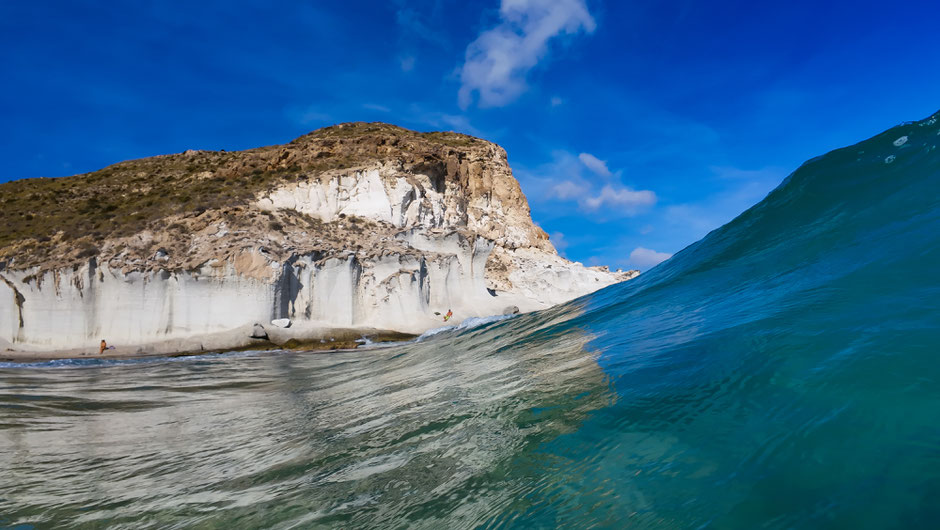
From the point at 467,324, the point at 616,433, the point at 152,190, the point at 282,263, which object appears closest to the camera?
the point at 616,433

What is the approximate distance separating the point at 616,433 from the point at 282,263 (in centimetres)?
2452

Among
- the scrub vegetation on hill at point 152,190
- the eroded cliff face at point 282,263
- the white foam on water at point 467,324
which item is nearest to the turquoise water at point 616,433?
the white foam on water at point 467,324

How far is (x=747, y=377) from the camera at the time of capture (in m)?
3.40

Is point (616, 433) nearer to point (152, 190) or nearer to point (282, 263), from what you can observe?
point (282, 263)

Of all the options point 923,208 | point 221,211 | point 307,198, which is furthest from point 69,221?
point 923,208

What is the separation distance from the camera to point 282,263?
2528 cm

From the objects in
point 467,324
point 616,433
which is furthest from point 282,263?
point 616,433

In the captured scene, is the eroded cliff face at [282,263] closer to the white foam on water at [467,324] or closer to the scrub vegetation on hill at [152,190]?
the scrub vegetation on hill at [152,190]

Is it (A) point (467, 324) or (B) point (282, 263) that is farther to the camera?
(A) point (467, 324)

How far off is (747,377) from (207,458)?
168 inches

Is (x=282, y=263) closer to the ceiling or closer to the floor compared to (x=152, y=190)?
closer to the floor

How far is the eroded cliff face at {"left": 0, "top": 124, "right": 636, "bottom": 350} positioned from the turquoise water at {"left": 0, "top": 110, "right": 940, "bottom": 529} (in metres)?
18.4

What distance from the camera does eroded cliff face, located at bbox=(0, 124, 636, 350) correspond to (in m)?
23.5

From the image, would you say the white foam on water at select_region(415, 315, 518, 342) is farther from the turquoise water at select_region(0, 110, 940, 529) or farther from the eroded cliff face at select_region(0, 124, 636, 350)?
the turquoise water at select_region(0, 110, 940, 529)
